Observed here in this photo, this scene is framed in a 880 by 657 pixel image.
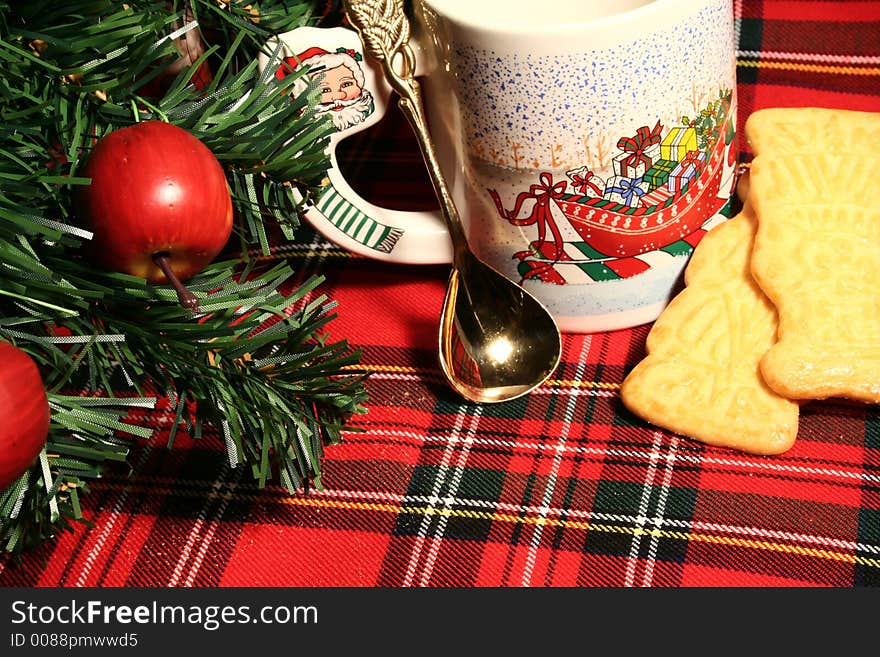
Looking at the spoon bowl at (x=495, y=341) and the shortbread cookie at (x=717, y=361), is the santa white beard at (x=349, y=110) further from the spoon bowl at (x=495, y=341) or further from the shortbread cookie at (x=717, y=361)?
the shortbread cookie at (x=717, y=361)

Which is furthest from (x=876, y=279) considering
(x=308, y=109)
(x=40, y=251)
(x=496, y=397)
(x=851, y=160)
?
(x=40, y=251)

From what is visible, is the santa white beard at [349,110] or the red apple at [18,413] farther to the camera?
the santa white beard at [349,110]

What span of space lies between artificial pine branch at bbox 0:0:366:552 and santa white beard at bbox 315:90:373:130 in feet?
0.24

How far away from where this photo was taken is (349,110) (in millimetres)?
583

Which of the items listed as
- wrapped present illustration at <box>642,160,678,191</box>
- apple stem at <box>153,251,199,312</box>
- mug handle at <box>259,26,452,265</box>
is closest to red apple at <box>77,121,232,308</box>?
apple stem at <box>153,251,199,312</box>

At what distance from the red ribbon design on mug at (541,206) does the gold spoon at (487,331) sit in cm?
4

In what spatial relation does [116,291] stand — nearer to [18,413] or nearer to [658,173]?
[18,413]

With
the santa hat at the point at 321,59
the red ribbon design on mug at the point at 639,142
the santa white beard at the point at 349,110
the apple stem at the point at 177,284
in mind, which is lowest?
the red ribbon design on mug at the point at 639,142

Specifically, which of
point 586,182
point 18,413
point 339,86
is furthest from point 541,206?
point 18,413

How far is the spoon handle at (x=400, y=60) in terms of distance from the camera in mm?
547

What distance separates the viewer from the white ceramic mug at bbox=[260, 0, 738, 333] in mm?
503

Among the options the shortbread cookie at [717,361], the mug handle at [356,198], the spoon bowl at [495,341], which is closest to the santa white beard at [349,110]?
the mug handle at [356,198]

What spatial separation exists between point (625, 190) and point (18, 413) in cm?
32

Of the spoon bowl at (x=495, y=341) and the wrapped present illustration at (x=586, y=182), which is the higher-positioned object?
the wrapped present illustration at (x=586, y=182)
